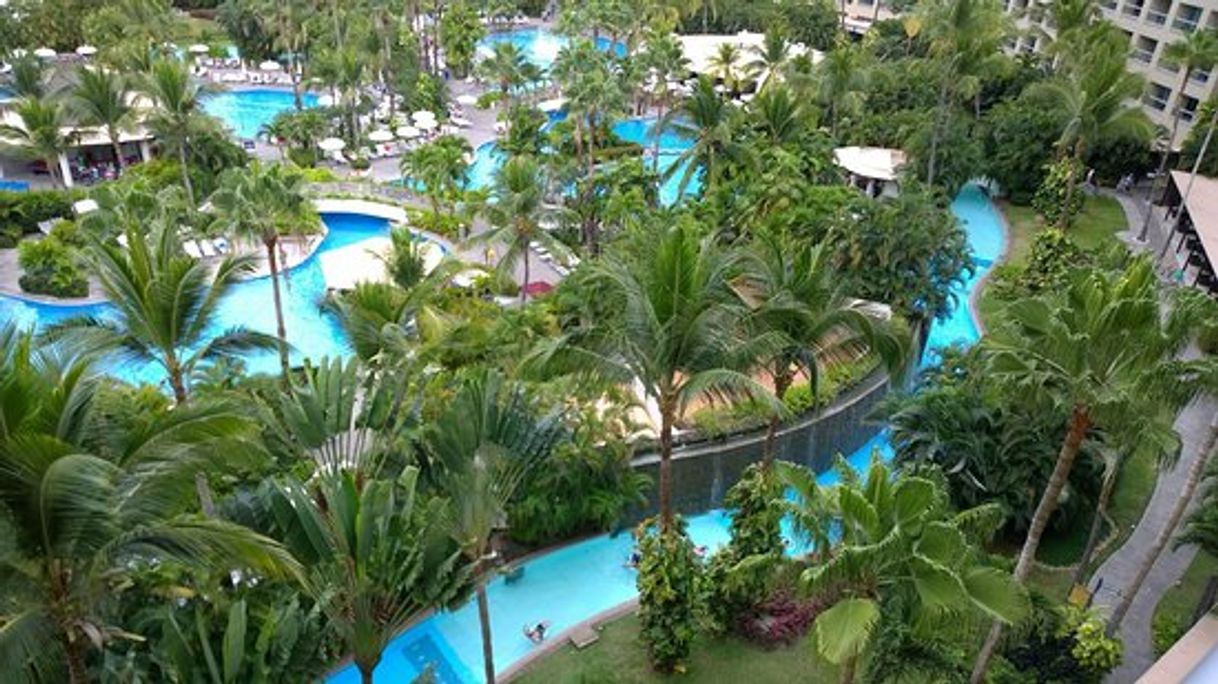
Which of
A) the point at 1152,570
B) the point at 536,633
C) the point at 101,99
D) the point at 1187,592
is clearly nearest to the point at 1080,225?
the point at 1152,570

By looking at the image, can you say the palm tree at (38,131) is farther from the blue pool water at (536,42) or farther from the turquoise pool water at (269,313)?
the blue pool water at (536,42)

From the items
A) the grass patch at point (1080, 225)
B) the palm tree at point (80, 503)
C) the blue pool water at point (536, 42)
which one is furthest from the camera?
the blue pool water at point (536, 42)

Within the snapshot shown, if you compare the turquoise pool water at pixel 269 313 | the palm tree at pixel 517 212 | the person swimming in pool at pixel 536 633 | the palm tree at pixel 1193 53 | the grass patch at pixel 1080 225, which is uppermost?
the palm tree at pixel 1193 53

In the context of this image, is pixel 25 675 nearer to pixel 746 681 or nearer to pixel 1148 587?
pixel 746 681

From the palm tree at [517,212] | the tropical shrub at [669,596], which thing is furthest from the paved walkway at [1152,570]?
the palm tree at [517,212]

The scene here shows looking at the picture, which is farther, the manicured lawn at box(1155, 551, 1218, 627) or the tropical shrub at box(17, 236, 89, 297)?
the tropical shrub at box(17, 236, 89, 297)

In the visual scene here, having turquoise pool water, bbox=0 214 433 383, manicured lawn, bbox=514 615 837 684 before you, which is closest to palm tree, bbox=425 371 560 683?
manicured lawn, bbox=514 615 837 684

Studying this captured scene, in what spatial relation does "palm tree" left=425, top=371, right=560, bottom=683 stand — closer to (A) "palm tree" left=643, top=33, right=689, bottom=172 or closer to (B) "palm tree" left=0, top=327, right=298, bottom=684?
(B) "palm tree" left=0, top=327, right=298, bottom=684
